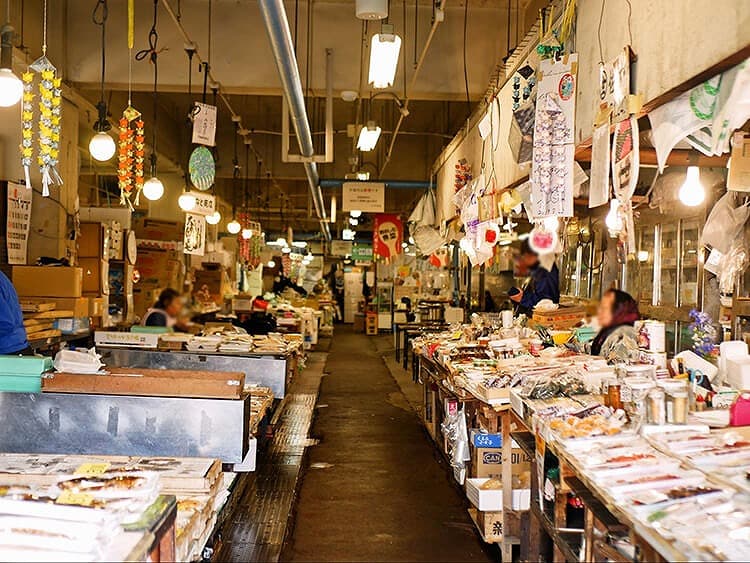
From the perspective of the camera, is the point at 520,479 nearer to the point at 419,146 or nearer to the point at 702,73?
the point at 702,73

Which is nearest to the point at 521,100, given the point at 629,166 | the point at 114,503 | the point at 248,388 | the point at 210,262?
the point at 629,166

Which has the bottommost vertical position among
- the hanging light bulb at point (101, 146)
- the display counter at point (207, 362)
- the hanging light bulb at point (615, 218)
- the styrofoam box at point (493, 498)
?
the styrofoam box at point (493, 498)

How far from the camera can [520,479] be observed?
16.2 feet

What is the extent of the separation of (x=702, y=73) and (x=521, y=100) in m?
3.19

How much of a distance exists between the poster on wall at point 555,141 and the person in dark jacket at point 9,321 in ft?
13.8

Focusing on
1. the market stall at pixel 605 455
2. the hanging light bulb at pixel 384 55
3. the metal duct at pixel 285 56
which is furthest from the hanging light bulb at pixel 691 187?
the metal duct at pixel 285 56

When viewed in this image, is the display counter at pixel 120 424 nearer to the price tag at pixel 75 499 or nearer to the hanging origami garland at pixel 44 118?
the price tag at pixel 75 499

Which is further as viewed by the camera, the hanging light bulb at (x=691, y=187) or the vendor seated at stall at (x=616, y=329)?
the hanging light bulb at (x=691, y=187)

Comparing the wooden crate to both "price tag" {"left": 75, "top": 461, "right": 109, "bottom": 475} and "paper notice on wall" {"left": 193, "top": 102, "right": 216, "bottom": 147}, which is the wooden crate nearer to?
"price tag" {"left": 75, "top": 461, "right": 109, "bottom": 475}

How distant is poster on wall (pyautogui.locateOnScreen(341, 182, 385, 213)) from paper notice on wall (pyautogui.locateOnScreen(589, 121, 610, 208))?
1034 cm

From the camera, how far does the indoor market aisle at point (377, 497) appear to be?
5.09 metres

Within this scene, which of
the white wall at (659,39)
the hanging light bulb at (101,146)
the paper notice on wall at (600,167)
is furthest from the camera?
the hanging light bulb at (101,146)

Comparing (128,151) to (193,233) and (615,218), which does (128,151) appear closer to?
(193,233)

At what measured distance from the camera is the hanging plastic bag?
19.5 ft
